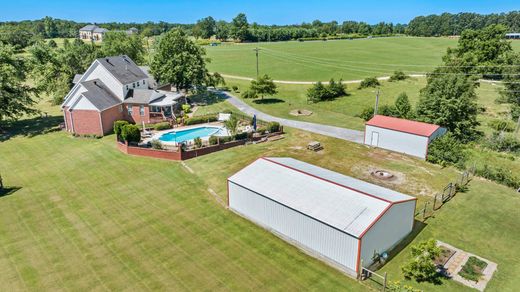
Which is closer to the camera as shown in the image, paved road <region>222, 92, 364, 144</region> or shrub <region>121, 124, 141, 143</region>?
shrub <region>121, 124, 141, 143</region>

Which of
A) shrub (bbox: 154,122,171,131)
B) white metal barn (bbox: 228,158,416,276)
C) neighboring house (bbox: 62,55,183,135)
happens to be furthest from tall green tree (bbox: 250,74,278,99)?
white metal barn (bbox: 228,158,416,276)

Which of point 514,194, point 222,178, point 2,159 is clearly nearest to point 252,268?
point 222,178

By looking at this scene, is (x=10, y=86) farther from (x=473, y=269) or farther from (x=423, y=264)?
(x=473, y=269)

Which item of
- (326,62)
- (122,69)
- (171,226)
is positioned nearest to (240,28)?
(326,62)

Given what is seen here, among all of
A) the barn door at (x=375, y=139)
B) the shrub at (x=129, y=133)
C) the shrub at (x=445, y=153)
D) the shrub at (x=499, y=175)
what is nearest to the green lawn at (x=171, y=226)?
the shrub at (x=499, y=175)

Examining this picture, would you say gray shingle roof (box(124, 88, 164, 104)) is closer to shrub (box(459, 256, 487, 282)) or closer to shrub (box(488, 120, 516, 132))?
shrub (box(459, 256, 487, 282))

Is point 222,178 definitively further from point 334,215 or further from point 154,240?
point 334,215
